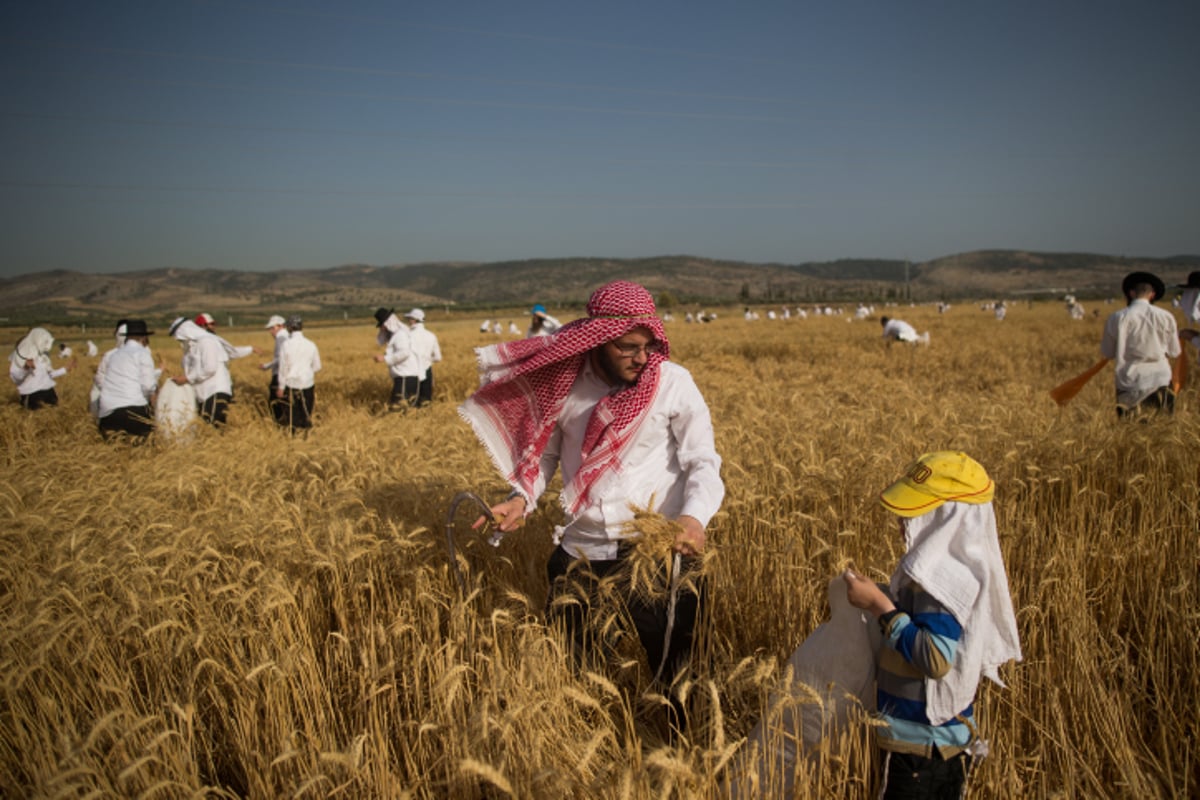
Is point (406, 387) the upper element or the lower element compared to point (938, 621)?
lower

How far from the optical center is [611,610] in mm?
2416

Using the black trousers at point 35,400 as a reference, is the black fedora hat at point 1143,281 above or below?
above

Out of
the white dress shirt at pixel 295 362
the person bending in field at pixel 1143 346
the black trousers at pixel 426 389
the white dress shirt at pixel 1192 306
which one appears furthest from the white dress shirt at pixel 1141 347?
the white dress shirt at pixel 295 362

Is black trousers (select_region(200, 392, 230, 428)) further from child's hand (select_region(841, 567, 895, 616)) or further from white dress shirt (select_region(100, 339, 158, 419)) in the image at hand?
child's hand (select_region(841, 567, 895, 616))

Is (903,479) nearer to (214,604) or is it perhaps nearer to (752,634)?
(752,634)

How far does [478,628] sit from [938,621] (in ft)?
6.13

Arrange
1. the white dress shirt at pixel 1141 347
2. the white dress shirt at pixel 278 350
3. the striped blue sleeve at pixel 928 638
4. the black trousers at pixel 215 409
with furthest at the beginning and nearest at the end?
1. the white dress shirt at pixel 278 350
2. the black trousers at pixel 215 409
3. the white dress shirt at pixel 1141 347
4. the striped blue sleeve at pixel 928 638

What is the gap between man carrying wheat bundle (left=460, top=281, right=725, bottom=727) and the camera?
2357mm

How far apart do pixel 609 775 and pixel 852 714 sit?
702 mm

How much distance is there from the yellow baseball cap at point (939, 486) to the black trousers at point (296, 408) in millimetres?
8363

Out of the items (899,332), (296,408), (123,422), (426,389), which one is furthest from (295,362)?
(899,332)

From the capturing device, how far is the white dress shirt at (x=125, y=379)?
7.12m

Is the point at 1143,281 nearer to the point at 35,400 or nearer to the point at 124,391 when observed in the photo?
the point at 124,391

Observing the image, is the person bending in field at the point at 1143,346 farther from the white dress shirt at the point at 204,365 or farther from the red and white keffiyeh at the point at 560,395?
the white dress shirt at the point at 204,365
